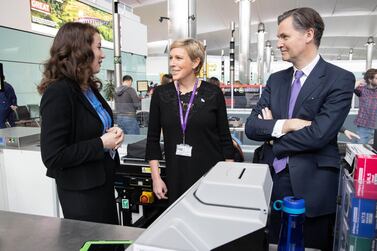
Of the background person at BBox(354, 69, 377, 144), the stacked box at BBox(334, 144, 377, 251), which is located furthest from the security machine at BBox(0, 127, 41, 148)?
the background person at BBox(354, 69, 377, 144)

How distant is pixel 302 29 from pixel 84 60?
3.00ft

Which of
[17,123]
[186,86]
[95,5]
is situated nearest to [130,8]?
[95,5]

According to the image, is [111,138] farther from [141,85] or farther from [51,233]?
[141,85]

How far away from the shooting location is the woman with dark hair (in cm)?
124

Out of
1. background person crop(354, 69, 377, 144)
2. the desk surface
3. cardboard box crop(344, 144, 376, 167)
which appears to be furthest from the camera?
background person crop(354, 69, 377, 144)

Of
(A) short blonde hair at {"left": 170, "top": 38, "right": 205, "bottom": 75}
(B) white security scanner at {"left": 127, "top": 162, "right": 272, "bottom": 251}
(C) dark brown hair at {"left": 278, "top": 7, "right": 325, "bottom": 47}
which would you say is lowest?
(B) white security scanner at {"left": 127, "top": 162, "right": 272, "bottom": 251}

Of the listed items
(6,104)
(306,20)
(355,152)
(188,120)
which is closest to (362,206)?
(355,152)

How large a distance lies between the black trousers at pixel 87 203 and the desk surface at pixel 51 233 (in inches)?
A: 4.2

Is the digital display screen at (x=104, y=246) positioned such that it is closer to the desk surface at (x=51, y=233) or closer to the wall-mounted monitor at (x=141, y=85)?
the desk surface at (x=51, y=233)

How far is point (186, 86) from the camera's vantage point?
1656 mm

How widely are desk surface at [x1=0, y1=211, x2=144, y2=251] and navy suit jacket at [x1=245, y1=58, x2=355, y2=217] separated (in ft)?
2.19

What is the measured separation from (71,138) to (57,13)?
7680 mm

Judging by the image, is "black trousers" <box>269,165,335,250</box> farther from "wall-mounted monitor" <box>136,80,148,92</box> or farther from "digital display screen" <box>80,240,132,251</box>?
"wall-mounted monitor" <box>136,80,148,92</box>

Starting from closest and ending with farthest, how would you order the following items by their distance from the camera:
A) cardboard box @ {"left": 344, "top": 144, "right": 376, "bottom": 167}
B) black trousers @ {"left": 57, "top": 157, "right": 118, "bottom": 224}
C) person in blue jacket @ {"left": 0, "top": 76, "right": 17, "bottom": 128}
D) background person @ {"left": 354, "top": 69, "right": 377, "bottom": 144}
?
cardboard box @ {"left": 344, "top": 144, "right": 376, "bottom": 167}
black trousers @ {"left": 57, "top": 157, "right": 118, "bottom": 224}
background person @ {"left": 354, "top": 69, "right": 377, "bottom": 144}
person in blue jacket @ {"left": 0, "top": 76, "right": 17, "bottom": 128}
